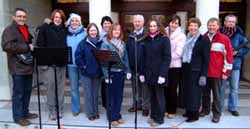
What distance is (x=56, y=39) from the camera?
4.64 meters

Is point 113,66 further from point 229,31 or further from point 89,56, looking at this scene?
point 229,31

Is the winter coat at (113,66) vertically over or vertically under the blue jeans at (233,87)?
over

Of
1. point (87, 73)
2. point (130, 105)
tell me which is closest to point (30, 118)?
point (87, 73)

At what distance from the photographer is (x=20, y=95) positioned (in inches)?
180

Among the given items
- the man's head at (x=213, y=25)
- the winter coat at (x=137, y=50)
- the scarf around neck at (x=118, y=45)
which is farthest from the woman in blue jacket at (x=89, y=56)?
the man's head at (x=213, y=25)

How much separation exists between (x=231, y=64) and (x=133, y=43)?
1.49 meters

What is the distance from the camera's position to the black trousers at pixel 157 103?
4.45 meters

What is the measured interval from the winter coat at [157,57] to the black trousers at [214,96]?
0.79 meters

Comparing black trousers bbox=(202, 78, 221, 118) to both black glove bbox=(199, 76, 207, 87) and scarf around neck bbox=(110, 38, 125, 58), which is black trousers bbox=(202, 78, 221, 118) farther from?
scarf around neck bbox=(110, 38, 125, 58)

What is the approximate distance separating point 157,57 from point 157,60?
0.14 ft

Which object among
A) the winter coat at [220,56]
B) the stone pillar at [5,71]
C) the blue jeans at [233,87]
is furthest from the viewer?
the stone pillar at [5,71]

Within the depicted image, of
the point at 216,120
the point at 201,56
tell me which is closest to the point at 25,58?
the point at 201,56

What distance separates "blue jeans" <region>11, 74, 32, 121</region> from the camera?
453cm

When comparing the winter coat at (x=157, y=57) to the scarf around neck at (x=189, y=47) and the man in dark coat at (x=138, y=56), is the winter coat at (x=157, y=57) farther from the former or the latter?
the scarf around neck at (x=189, y=47)
